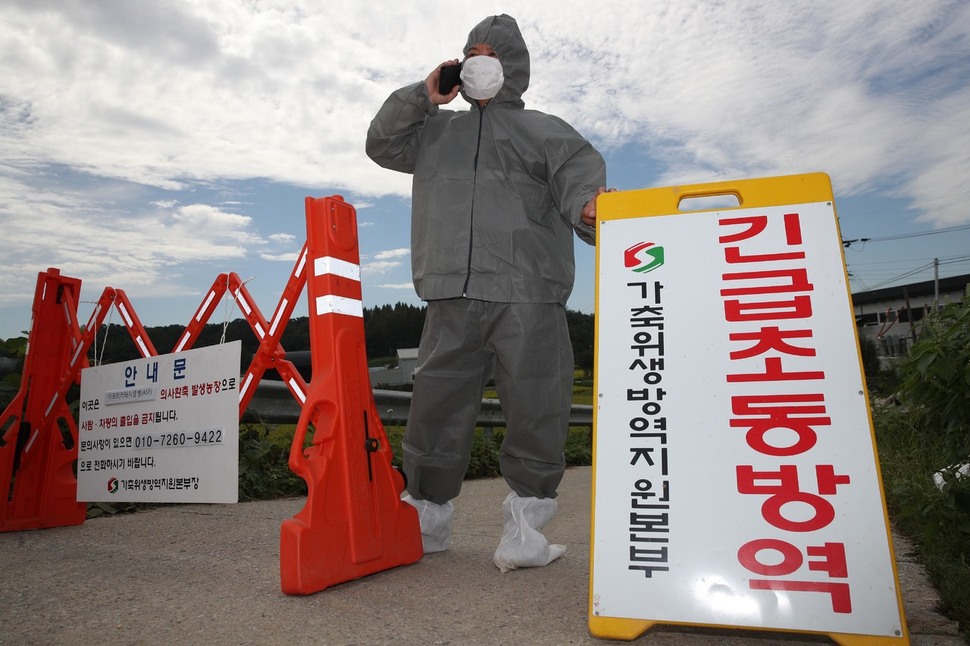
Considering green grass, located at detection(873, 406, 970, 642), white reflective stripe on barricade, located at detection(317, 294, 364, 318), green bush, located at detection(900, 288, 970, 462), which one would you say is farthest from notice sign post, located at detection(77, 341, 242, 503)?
green bush, located at detection(900, 288, 970, 462)

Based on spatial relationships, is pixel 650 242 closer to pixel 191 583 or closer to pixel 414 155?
pixel 414 155

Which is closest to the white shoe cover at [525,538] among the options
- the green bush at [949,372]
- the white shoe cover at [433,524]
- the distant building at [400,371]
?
the white shoe cover at [433,524]

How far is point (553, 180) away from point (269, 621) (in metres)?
1.76

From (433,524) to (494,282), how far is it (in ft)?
3.12

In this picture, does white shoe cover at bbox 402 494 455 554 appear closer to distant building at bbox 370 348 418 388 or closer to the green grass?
distant building at bbox 370 348 418 388

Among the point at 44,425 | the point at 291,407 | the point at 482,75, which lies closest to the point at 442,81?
the point at 482,75

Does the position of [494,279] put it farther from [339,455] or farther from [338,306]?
[339,455]

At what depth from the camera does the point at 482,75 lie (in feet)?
9.14

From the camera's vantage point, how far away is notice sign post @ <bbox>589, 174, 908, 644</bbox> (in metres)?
1.69

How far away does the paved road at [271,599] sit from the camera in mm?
1808

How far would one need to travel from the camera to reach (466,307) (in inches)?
103

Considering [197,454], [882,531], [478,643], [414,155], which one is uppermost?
[414,155]

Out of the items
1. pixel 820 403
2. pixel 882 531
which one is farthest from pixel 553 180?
pixel 882 531

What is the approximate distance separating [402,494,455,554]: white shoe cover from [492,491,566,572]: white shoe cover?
0.27m
